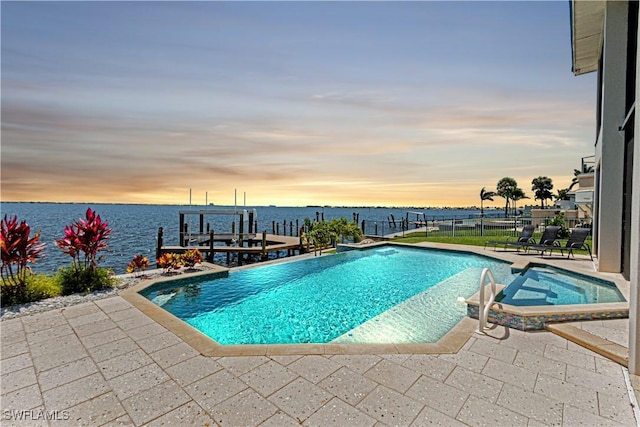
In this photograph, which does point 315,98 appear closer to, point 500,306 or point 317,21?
point 317,21

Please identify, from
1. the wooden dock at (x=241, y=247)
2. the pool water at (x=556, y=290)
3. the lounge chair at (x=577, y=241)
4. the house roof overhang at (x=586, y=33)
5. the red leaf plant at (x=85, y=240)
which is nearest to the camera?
the pool water at (x=556, y=290)

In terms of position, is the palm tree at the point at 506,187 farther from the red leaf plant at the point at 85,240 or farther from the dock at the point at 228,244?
the red leaf plant at the point at 85,240

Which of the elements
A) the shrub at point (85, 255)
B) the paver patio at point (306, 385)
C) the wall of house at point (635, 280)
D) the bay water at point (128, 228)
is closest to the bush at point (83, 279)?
the shrub at point (85, 255)

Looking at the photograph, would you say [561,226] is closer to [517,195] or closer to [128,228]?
[517,195]

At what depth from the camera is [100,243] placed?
639 cm

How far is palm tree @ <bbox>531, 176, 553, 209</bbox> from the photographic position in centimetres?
4166

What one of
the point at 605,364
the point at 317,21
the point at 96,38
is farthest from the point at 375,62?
the point at 605,364

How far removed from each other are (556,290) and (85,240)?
9803mm

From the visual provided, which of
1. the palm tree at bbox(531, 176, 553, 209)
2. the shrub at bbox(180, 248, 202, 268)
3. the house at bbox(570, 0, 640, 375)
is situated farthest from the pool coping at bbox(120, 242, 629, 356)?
the palm tree at bbox(531, 176, 553, 209)

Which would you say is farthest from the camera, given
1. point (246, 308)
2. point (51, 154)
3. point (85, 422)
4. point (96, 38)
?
point (51, 154)

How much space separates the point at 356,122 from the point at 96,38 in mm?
8106

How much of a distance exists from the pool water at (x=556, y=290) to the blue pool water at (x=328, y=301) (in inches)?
32.4

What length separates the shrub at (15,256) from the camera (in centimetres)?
504

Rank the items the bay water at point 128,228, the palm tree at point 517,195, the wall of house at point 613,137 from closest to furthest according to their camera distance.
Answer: the wall of house at point 613,137, the bay water at point 128,228, the palm tree at point 517,195
